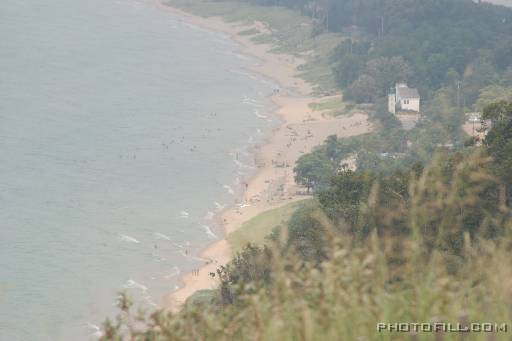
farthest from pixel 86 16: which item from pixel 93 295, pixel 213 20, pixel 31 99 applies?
pixel 93 295

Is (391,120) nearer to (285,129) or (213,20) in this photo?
(285,129)

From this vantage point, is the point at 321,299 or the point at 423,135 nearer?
A: the point at 321,299

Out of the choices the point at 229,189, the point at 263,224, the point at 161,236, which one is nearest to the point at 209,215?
the point at 263,224

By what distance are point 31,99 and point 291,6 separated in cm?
3618

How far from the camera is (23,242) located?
3838 cm

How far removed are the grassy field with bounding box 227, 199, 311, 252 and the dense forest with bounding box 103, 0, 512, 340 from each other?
5.04ft

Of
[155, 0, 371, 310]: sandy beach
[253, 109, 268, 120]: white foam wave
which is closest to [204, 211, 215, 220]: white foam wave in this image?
[155, 0, 371, 310]: sandy beach

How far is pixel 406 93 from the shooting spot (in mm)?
60688

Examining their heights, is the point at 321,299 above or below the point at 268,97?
above

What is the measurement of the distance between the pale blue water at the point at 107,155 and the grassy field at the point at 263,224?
128 cm

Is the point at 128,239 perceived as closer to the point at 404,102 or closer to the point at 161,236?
the point at 161,236

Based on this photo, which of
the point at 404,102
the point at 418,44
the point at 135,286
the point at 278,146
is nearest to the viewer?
the point at 135,286

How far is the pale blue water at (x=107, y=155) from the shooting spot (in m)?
33.8

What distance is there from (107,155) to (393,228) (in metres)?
35.8
